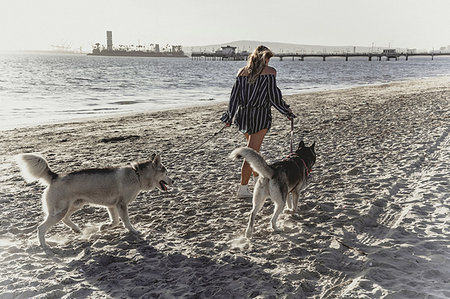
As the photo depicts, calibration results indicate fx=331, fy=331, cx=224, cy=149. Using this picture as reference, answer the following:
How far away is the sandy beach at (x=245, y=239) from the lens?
3.50m

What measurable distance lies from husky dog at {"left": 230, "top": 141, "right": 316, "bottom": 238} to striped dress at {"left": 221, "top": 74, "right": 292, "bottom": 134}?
0.81m

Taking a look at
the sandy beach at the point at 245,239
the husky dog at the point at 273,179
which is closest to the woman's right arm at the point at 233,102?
the husky dog at the point at 273,179

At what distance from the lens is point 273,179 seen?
14.5 feet

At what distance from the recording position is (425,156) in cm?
786

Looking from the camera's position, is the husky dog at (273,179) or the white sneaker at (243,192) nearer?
the husky dog at (273,179)

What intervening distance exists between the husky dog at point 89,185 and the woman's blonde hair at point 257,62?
1.93 metres

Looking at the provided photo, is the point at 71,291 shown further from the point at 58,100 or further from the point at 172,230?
the point at 58,100

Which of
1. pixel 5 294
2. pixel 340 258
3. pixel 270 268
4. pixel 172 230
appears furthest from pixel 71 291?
pixel 340 258

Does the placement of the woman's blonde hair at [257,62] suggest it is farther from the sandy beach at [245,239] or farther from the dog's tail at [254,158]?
the sandy beach at [245,239]

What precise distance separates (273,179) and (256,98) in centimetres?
149

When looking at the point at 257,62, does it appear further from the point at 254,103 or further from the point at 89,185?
the point at 89,185

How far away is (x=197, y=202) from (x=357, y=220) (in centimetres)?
264

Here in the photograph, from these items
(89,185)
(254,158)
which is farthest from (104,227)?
(254,158)

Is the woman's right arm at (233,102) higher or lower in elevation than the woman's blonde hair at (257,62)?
lower
